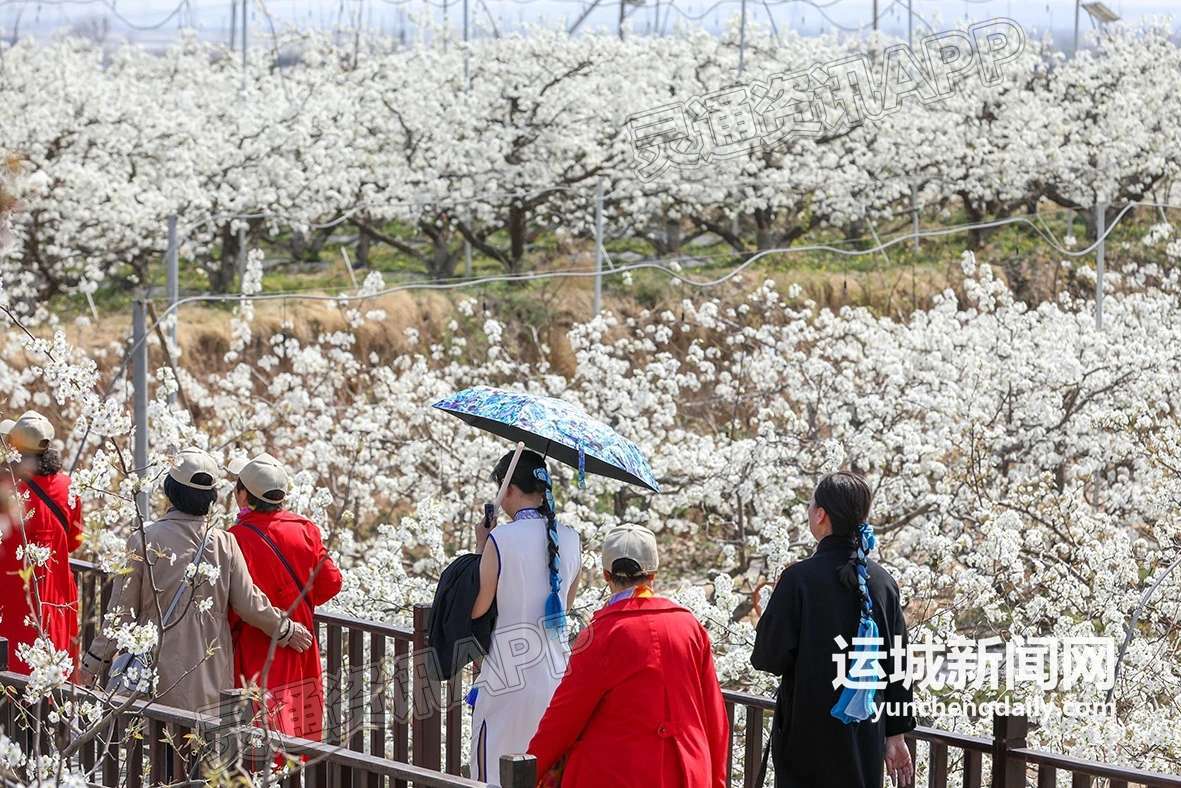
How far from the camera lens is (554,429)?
15.0 ft

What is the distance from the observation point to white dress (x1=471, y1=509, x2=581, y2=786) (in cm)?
434

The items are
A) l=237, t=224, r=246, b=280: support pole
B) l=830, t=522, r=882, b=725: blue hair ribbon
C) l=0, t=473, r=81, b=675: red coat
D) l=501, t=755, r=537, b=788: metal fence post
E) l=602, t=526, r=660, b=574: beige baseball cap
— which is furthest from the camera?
l=237, t=224, r=246, b=280: support pole

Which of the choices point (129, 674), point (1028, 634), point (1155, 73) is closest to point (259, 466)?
point (129, 674)

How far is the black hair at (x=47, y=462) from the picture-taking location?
597 cm

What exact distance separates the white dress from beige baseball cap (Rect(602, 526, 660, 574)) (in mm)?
464

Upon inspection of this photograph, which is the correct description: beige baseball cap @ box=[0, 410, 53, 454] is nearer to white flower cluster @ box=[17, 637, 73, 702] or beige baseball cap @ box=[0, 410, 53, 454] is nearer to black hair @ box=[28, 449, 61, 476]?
black hair @ box=[28, 449, 61, 476]

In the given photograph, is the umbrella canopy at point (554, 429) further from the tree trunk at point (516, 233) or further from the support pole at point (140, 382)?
the tree trunk at point (516, 233)

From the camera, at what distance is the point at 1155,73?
20.0 meters

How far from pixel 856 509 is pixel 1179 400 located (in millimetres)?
6359

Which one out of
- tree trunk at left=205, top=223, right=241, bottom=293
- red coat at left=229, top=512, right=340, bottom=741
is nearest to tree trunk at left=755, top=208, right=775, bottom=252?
tree trunk at left=205, top=223, right=241, bottom=293

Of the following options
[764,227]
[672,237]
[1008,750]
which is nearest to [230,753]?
[1008,750]

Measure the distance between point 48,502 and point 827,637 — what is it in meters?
3.60

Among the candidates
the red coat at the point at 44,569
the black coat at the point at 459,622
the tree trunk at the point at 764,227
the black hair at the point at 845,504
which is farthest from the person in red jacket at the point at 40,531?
the tree trunk at the point at 764,227

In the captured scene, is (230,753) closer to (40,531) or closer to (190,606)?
(190,606)
